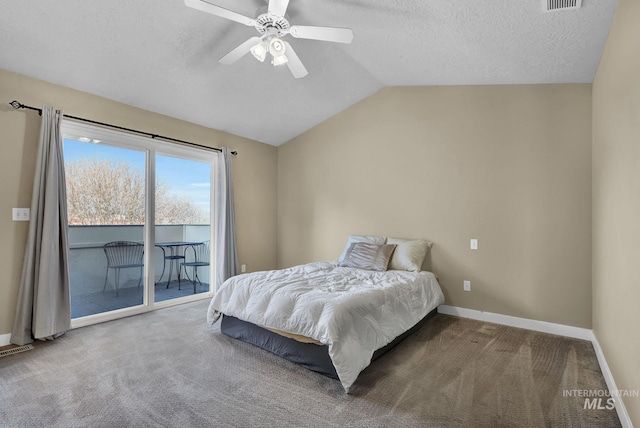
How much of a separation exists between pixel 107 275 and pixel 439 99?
15.0ft

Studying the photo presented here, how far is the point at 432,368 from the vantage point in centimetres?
252

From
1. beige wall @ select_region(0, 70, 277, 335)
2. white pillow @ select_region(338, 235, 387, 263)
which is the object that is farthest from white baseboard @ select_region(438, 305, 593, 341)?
beige wall @ select_region(0, 70, 277, 335)

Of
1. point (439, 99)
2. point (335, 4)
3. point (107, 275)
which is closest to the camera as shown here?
point (335, 4)

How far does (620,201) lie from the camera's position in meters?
2.05

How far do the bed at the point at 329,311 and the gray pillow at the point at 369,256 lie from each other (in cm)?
7

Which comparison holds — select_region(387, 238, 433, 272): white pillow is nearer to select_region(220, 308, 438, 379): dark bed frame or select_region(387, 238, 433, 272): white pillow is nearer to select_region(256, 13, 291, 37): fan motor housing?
select_region(220, 308, 438, 379): dark bed frame

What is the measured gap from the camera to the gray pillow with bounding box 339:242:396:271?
3.85 m

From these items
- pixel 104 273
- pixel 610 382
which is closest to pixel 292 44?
pixel 104 273

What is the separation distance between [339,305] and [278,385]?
2.31 feet

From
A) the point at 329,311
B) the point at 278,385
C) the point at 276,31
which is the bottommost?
the point at 278,385

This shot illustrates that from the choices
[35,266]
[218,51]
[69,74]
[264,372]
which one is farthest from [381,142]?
[35,266]

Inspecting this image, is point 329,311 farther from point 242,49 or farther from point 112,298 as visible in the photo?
point 112,298

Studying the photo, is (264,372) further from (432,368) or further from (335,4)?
(335,4)

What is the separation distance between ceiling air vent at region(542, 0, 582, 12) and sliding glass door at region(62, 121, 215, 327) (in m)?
4.11
